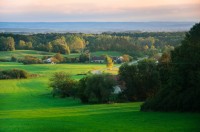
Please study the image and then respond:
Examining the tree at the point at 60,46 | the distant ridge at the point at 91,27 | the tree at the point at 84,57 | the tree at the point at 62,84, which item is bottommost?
the tree at the point at 62,84

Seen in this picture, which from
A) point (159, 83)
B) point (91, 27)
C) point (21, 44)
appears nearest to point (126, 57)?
point (159, 83)

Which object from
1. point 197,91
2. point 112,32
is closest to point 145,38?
point 112,32

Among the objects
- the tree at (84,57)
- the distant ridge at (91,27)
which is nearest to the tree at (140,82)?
the tree at (84,57)

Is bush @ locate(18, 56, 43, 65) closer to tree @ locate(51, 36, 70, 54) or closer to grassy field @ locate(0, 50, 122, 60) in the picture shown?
grassy field @ locate(0, 50, 122, 60)

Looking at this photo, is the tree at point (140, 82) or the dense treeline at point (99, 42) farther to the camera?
the tree at point (140, 82)

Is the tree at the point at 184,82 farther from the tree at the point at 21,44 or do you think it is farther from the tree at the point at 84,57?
the tree at the point at 21,44

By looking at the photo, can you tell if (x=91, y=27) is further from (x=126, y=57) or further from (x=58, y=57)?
(x=126, y=57)
